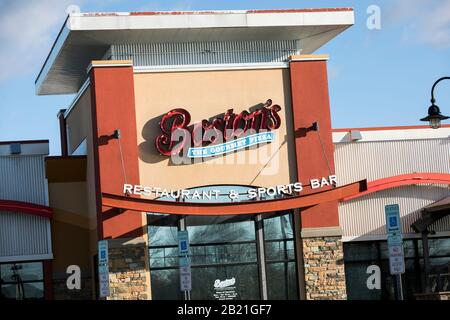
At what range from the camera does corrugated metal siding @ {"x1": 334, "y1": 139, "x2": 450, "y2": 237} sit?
3560cm

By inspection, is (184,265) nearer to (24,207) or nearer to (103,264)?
(103,264)

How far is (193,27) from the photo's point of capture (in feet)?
110

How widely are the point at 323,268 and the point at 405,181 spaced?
5.33 m

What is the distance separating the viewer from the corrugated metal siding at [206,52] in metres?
34.3

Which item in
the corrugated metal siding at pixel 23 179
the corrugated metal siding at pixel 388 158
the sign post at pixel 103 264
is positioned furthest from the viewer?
the corrugated metal siding at pixel 23 179

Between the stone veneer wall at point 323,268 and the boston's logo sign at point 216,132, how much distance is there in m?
4.12

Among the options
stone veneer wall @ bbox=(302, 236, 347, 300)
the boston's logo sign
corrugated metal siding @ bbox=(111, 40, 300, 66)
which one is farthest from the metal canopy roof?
stone veneer wall @ bbox=(302, 236, 347, 300)

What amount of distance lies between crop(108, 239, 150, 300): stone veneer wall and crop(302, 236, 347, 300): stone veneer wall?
18.4ft

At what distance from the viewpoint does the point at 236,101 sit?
33.4 meters

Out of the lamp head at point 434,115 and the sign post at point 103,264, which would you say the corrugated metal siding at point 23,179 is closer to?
the sign post at point 103,264


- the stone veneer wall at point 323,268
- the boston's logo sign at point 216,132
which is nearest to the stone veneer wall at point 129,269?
the boston's logo sign at point 216,132

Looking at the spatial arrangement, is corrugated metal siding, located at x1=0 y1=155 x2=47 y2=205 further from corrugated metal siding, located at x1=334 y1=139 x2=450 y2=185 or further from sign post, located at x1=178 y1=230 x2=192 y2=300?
corrugated metal siding, located at x1=334 y1=139 x2=450 y2=185

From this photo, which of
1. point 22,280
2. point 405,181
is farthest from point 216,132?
point 22,280
